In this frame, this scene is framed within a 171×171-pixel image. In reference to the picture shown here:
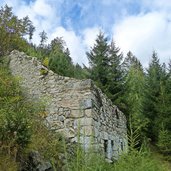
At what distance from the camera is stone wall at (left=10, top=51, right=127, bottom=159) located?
995 cm

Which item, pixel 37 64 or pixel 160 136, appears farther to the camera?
pixel 160 136

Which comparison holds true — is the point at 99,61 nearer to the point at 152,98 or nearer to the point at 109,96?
the point at 109,96

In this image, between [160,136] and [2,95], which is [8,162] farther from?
[160,136]

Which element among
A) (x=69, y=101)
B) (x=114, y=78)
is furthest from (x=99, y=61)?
(x=69, y=101)

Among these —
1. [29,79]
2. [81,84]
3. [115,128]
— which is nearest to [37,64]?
[29,79]

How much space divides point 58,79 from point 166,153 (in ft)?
42.8

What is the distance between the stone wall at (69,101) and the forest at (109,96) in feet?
1.58

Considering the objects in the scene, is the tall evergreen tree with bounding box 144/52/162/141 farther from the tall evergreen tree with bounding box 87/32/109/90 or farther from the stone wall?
the stone wall

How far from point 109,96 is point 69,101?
10.2 meters

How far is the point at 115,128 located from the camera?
44.5ft

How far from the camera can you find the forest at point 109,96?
5.78 meters

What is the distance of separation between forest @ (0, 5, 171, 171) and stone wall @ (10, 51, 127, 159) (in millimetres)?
483

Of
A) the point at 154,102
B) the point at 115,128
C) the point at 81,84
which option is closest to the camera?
the point at 81,84

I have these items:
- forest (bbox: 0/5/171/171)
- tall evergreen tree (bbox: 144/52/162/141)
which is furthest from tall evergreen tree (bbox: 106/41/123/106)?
tall evergreen tree (bbox: 144/52/162/141)
